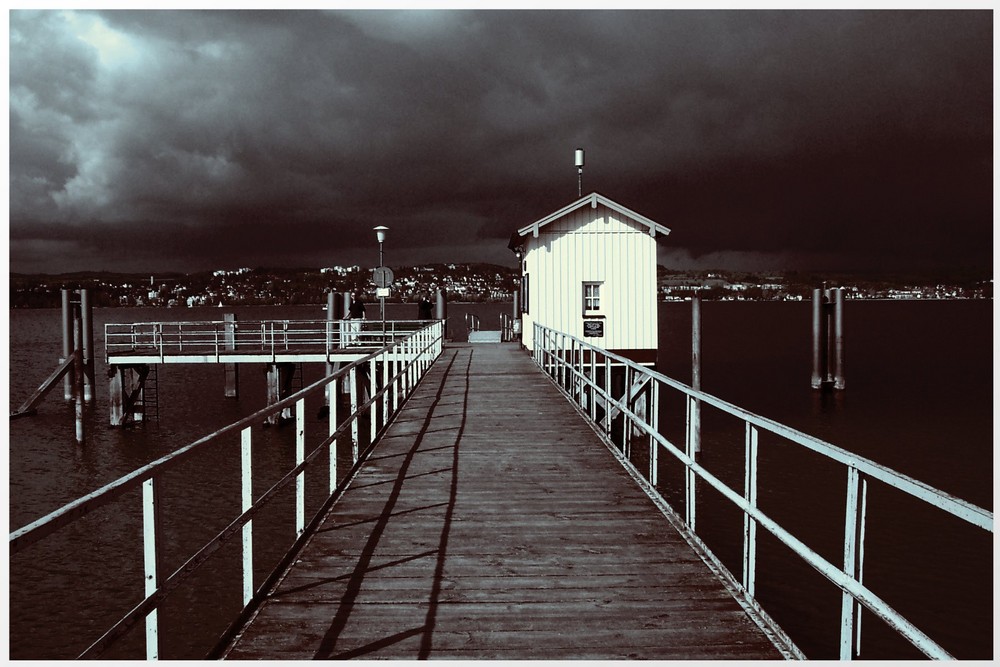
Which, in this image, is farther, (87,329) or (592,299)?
(87,329)

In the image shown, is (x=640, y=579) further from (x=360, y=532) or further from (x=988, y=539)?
(x=988, y=539)

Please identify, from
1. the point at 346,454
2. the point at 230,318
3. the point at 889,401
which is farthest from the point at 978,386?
the point at 230,318

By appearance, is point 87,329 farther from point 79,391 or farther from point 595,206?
point 595,206

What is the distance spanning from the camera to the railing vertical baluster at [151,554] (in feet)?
11.1

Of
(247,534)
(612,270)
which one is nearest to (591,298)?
(612,270)

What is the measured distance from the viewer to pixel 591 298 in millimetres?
20641

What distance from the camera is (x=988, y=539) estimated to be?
14297mm

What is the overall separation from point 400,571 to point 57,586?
1072 centimetres

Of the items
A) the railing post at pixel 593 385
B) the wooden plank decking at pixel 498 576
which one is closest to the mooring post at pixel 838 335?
the railing post at pixel 593 385

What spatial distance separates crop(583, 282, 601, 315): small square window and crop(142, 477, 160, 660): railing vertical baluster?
57.8 ft

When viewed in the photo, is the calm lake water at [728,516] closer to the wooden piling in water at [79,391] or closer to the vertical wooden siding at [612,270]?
the wooden piling in water at [79,391]

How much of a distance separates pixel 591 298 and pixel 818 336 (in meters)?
17.1

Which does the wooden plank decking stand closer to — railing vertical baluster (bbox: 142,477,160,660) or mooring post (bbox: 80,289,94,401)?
railing vertical baluster (bbox: 142,477,160,660)

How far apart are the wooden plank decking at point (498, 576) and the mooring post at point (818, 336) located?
2662 centimetres
